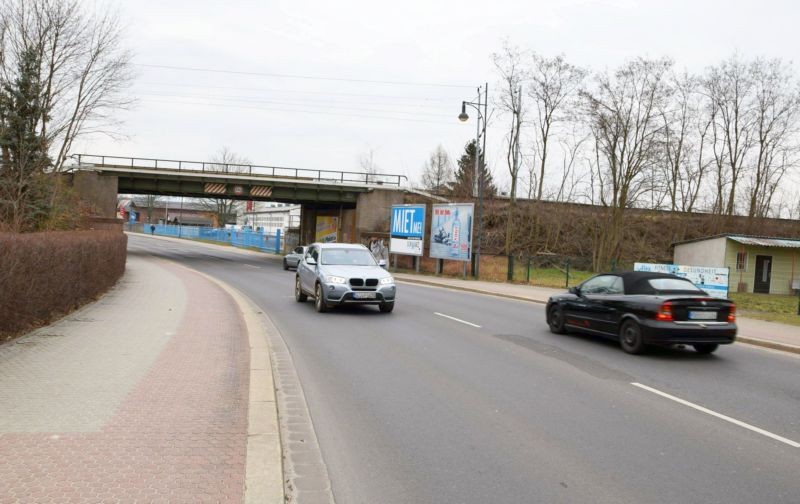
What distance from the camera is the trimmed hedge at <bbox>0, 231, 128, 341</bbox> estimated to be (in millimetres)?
8250

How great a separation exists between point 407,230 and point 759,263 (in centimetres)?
2156

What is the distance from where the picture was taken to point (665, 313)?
973 centimetres

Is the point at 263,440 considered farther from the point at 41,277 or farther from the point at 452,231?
the point at 452,231

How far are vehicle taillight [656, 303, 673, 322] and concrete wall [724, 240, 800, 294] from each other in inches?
1211

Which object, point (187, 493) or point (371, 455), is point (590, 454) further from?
point (187, 493)

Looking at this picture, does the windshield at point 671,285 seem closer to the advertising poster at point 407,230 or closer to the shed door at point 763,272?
the advertising poster at point 407,230

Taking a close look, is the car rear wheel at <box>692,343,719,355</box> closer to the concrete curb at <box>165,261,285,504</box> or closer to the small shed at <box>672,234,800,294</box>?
the concrete curb at <box>165,261,285,504</box>

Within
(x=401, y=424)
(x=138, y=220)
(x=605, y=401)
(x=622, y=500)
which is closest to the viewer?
(x=622, y=500)

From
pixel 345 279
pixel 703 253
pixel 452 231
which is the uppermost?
pixel 452 231

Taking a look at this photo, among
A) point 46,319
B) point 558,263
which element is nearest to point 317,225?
point 558,263

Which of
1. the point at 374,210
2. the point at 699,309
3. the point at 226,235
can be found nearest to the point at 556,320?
the point at 699,309

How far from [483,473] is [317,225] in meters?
47.2

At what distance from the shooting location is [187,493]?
3830 mm

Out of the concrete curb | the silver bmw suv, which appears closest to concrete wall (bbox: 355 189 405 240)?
the silver bmw suv
